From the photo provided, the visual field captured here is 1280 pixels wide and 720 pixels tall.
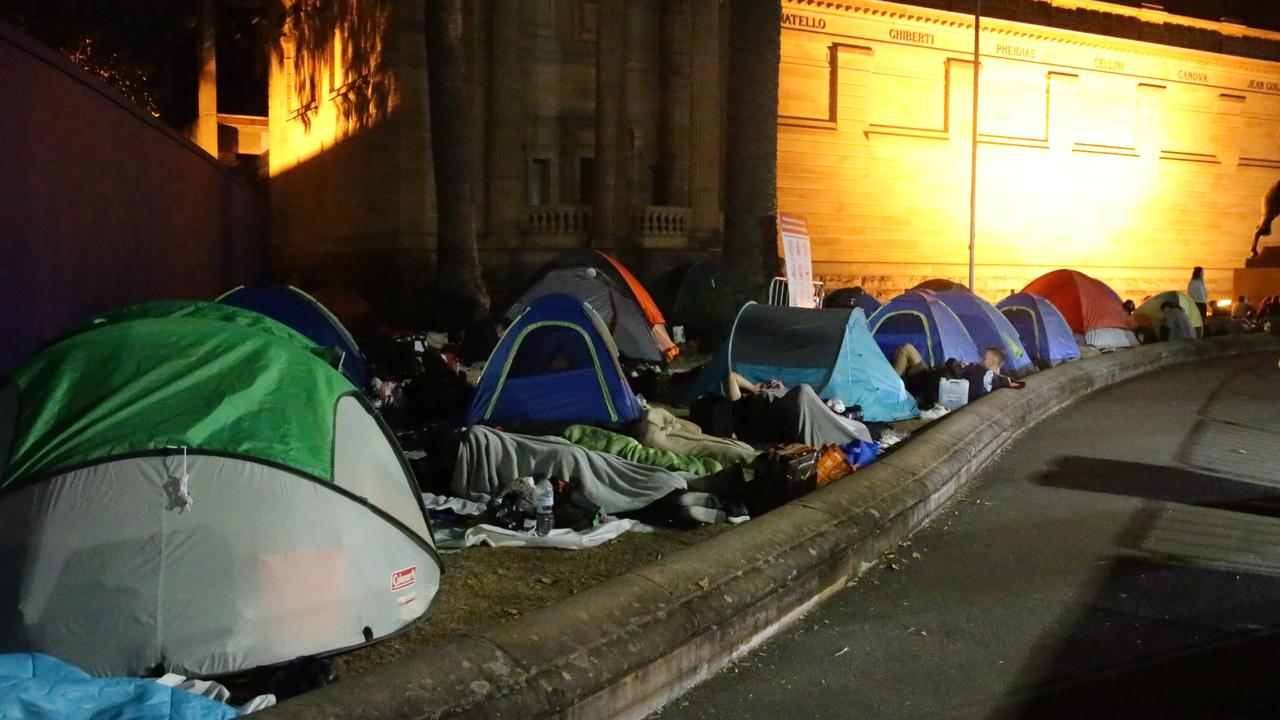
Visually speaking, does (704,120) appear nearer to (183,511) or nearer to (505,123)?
(505,123)

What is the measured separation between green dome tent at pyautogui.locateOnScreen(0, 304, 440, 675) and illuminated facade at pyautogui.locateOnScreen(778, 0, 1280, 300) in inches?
1057

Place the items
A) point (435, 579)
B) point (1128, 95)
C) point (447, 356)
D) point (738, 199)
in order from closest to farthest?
point (435, 579), point (447, 356), point (738, 199), point (1128, 95)

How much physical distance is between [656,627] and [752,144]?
12329 millimetres

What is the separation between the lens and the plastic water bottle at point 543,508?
725 cm

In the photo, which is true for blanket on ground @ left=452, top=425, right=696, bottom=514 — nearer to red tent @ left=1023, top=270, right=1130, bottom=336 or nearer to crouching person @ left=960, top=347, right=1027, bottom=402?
crouching person @ left=960, top=347, right=1027, bottom=402

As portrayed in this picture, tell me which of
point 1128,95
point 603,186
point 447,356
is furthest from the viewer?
point 1128,95

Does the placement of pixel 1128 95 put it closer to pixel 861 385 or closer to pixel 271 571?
pixel 861 385

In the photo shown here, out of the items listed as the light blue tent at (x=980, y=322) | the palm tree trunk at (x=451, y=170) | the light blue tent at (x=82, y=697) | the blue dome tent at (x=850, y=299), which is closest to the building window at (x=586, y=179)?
the blue dome tent at (x=850, y=299)

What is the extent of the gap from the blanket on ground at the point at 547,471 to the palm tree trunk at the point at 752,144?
29.7ft

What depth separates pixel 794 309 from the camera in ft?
43.9

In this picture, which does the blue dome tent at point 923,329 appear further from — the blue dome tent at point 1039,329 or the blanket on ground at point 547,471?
the blanket on ground at point 547,471

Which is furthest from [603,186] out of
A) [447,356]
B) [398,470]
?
[398,470]

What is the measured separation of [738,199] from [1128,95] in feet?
91.3

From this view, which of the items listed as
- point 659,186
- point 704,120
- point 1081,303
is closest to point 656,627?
point 1081,303
